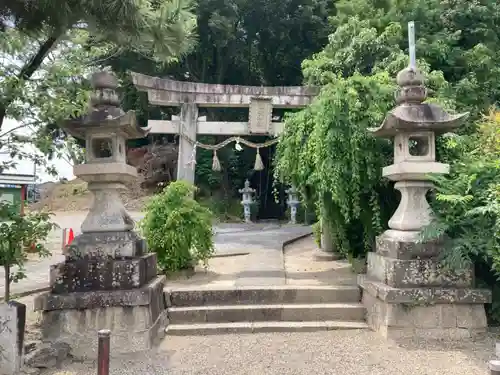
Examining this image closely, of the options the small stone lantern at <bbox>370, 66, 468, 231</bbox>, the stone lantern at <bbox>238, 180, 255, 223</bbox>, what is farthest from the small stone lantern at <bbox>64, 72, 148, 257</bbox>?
the stone lantern at <bbox>238, 180, 255, 223</bbox>

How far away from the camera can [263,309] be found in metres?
5.49

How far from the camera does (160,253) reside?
698cm

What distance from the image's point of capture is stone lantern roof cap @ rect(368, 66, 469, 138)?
505 centimetres

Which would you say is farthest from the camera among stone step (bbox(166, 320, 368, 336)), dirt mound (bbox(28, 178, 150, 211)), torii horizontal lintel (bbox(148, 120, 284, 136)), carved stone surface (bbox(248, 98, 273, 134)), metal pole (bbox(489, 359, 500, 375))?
dirt mound (bbox(28, 178, 150, 211))

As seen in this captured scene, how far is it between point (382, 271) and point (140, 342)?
9.20 ft

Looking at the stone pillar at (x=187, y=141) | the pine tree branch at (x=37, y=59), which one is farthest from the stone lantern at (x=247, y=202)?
the pine tree branch at (x=37, y=59)

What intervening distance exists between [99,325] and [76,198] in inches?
927

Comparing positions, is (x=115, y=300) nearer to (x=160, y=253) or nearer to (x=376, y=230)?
(x=160, y=253)

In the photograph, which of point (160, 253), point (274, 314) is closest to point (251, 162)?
point (160, 253)

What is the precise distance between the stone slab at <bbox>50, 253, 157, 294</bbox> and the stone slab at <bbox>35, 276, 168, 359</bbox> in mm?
174


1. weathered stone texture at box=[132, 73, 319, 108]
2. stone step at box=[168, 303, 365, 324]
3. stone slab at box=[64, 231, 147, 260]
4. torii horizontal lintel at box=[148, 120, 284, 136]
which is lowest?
stone step at box=[168, 303, 365, 324]

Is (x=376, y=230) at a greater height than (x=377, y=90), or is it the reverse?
(x=377, y=90)

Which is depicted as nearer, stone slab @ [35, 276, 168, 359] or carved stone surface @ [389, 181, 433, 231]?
stone slab @ [35, 276, 168, 359]

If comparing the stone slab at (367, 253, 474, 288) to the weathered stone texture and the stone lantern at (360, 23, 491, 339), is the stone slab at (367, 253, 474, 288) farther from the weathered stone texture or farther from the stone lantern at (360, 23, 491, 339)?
the weathered stone texture
